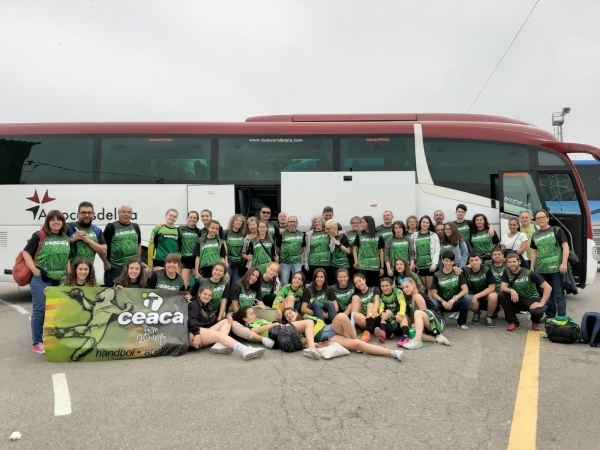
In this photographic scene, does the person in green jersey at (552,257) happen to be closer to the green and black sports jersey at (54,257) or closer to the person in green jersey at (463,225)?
the person in green jersey at (463,225)

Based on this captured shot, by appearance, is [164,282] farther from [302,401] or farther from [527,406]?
[527,406]

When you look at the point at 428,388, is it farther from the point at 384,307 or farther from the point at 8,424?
the point at 8,424

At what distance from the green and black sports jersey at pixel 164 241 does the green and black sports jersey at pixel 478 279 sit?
4.39 metres

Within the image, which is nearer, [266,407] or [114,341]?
[266,407]

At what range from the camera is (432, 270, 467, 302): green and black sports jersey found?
7531 mm

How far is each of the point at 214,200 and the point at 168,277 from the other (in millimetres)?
3359

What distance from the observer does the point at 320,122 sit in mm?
10375

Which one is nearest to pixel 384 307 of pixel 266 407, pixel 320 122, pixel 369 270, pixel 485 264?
pixel 369 270

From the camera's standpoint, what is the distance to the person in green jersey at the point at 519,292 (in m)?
7.15

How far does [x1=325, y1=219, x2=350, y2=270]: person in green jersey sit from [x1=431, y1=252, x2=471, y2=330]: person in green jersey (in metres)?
1.45

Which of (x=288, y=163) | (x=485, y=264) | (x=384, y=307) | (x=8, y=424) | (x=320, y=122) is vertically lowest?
(x=8, y=424)

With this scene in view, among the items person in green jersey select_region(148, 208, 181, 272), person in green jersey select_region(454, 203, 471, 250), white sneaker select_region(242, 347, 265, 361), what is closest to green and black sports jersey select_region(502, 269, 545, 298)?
person in green jersey select_region(454, 203, 471, 250)

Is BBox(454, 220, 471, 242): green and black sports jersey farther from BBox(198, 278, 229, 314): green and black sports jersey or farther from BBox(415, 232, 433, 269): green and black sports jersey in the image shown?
BBox(198, 278, 229, 314): green and black sports jersey

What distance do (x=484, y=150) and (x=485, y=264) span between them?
9.59 feet
